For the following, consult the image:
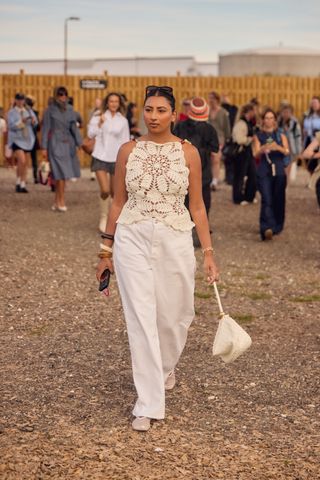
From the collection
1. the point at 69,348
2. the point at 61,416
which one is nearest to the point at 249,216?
the point at 69,348

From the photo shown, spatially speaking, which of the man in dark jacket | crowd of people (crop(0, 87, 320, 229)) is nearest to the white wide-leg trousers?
crowd of people (crop(0, 87, 320, 229))

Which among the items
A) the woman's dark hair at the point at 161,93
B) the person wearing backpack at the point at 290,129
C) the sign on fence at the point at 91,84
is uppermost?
the woman's dark hair at the point at 161,93

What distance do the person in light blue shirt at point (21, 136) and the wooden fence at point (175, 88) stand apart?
9.14 m

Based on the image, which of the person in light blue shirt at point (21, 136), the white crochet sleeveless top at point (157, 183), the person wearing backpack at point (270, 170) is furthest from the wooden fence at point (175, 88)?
the white crochet sleeveless top at point (157, 183)

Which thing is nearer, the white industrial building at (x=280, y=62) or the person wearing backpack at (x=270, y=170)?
the person wearing backpack at (x=270, y=170)

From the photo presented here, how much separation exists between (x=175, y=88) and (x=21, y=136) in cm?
1056

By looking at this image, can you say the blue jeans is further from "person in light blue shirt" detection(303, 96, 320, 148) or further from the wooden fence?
the wooden fence

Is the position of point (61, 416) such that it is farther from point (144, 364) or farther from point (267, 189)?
point (267, 189)

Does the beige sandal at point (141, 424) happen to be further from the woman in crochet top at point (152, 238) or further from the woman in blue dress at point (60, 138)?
the woman in blue dress at point (60, 138)

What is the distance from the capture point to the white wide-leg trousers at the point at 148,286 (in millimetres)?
6234

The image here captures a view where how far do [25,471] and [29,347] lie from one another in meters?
2.83

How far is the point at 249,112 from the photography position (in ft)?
60.8

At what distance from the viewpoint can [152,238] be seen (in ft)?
20.5

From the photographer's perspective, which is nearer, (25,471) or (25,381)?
(25,471)
